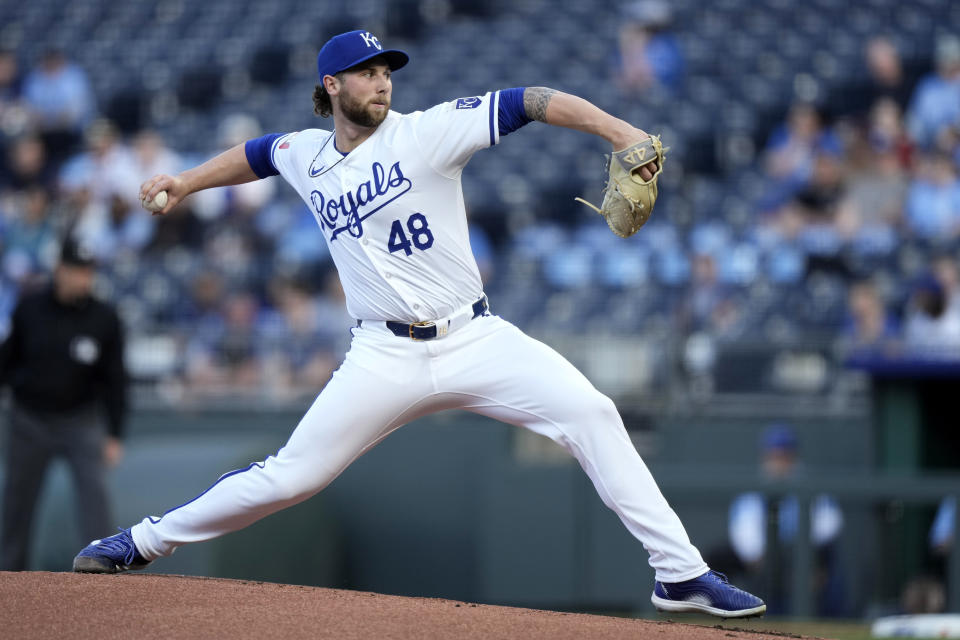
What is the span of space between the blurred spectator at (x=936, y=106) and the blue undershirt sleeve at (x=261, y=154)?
704 cm

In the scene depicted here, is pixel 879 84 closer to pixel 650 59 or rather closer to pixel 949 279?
pixel 650 59

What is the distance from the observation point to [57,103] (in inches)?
496

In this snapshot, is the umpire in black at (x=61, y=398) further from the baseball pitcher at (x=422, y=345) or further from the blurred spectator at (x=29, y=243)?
the baseball pitcher at (x=422, y=345)

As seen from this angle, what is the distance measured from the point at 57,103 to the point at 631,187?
1004 cm

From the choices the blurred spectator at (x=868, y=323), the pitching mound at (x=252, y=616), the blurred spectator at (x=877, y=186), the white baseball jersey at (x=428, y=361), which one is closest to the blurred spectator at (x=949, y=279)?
the blurred spectator at (x=868, y=323)

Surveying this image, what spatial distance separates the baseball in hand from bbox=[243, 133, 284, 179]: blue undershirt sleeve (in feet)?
1.07

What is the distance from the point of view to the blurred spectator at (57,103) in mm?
12422

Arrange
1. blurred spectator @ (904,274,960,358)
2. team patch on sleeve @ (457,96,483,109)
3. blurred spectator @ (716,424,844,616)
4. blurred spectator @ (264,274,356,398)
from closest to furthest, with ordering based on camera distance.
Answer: team patch on sleeve @ (457,96,483,109), blurred spectator @ (716,424,844,616), blurred spectator @ (904,274,960,358), blurred spectator @ (264,274,356,398)

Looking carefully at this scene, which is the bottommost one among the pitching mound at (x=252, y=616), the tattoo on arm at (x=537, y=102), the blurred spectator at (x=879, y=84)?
the pitching mound at (x=252, y=616)

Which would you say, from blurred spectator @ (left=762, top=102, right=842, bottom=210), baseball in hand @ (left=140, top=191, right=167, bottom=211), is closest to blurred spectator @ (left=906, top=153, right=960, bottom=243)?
blurred spectator @ (left=762, top=102, right=842, bottom=210)

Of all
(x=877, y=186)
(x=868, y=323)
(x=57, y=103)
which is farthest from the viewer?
(x=57, y=103)

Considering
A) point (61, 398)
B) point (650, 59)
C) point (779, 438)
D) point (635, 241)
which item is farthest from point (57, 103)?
point (779, 438)

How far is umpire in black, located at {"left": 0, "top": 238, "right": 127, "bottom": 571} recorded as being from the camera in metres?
6.94

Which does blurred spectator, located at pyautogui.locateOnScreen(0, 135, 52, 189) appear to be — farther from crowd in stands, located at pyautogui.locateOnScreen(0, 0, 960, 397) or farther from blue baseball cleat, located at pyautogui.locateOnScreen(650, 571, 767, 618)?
blue baseball cleat, located at pyautogui.locateOnScreen(650, 571, 767, 618)
